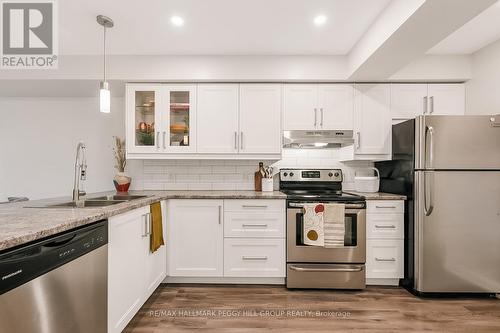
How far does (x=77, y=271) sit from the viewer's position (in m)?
1.36

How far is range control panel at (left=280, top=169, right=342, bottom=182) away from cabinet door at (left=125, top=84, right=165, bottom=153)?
1494 millimetres

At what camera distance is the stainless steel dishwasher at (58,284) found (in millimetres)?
994

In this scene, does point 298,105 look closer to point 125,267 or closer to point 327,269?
point 327,269

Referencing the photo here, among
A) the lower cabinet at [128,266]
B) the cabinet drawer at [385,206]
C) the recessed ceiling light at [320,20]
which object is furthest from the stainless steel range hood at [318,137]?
the lower cabinet at [128,266]

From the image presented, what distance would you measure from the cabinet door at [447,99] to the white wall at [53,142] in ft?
12.2

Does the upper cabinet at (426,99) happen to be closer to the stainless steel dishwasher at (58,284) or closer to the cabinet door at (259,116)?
the cabinet door at (259,116)

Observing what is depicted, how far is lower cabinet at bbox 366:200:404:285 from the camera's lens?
2734 mm

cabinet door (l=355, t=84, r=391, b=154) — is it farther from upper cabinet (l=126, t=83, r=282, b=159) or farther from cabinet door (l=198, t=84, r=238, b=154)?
cabinet door (l=198, t=84, r=238, b=154)

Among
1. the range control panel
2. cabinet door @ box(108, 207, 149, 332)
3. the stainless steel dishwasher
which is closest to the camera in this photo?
the stainless steel dishwasher

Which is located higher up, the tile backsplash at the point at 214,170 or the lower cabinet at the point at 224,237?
the tile backsplash at the point at 214,170

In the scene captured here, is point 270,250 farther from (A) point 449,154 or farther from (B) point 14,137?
(B) point 14,137

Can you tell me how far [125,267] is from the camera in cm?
187

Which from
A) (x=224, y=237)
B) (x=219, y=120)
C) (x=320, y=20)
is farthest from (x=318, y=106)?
(x=224, y=237)

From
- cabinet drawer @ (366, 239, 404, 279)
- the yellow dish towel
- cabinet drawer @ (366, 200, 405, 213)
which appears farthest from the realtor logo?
cabinet drawer @ (366, 239, 404, 279)
